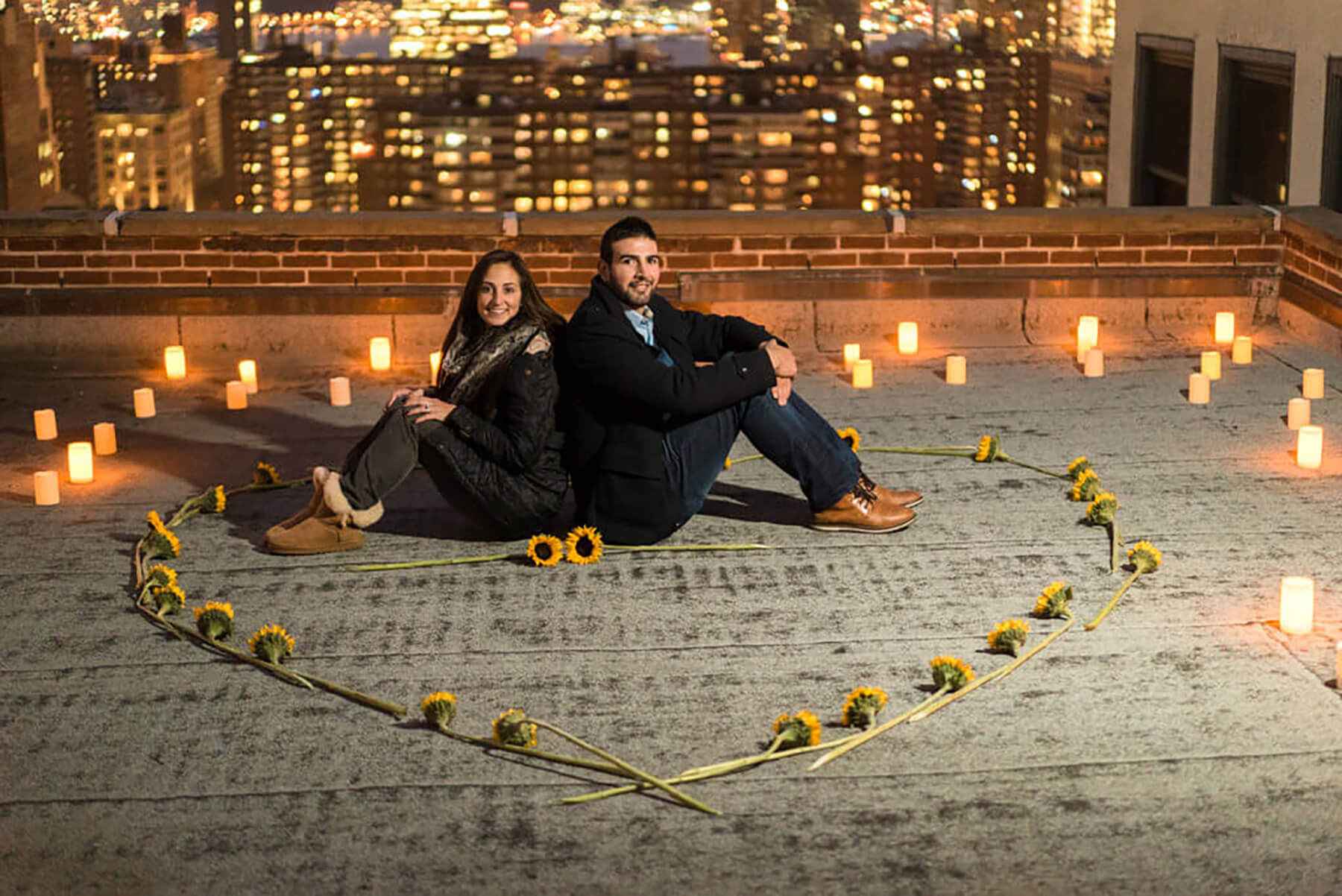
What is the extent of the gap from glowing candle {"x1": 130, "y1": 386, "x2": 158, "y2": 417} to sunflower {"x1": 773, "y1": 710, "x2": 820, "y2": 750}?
15.7 ft

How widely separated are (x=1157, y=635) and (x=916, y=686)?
2.62ft

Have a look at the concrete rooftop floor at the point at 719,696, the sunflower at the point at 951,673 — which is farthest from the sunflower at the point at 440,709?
the sunflower at the point at 951,673

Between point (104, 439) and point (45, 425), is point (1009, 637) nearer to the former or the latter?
point (104, 439)

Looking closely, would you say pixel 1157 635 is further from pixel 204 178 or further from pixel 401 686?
pixel 204 178

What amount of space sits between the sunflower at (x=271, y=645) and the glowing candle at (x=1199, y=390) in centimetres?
468

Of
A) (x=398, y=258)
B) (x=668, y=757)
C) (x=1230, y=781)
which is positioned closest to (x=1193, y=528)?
(x=1230, y=781)

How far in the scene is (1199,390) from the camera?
7.89m

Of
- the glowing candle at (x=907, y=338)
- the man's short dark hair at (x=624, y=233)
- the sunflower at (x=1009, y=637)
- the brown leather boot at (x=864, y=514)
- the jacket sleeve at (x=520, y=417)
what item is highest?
the man's short dark hair at (x=624, y=233)

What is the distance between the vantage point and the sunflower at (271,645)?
4.76 meters

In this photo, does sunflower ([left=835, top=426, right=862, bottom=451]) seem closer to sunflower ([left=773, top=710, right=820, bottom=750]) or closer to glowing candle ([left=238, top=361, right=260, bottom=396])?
sunflower ([left=773, top=710, right=820, bottom=750])

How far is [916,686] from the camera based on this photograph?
4.58 meters

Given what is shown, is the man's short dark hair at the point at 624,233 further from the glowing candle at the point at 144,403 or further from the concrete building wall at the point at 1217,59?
the concrete building wall at the point at 1217,59

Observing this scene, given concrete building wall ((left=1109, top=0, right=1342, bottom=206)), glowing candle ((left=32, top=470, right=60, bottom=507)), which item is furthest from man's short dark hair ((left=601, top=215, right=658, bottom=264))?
concrete building wall ((left=1109, top=0, right=1342, bottom=206))

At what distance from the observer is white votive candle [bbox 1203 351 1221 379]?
826cm
